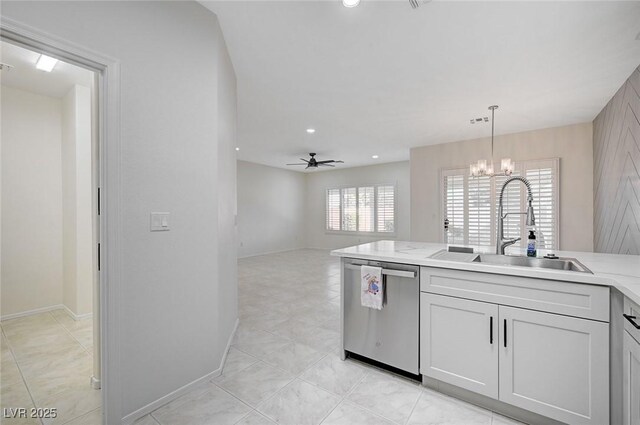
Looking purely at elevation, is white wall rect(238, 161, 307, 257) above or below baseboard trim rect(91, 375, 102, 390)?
above

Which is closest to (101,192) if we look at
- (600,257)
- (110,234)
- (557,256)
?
(110,234)

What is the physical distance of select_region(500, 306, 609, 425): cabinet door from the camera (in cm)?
138

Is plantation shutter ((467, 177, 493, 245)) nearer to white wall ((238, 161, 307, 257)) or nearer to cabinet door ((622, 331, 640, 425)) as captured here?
cabinet door ((622, 331, 640, 425))

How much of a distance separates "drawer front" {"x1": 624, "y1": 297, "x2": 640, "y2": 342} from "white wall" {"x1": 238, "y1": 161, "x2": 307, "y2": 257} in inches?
285

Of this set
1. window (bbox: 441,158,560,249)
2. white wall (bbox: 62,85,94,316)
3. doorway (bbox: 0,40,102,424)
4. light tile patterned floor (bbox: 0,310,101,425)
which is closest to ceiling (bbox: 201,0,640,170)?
window (bbox: 441,158,560,249)

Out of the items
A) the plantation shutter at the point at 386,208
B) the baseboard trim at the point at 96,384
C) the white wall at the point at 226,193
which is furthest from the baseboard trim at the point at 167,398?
the plantation shutter at the point at 386,208

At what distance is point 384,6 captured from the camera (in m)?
1.95

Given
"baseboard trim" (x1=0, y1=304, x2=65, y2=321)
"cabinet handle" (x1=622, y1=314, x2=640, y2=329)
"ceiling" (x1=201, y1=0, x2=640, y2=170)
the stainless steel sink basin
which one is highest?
"ceiling" (x1=201, y1=0, x2=640, y2=170)

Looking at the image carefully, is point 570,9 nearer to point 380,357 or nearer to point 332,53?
point 332,53

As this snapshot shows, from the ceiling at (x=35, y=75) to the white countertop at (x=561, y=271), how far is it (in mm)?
3038

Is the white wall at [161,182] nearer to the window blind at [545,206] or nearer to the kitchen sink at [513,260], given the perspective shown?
the kitchen sink at [513,260]

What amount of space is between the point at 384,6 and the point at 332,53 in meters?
0.68

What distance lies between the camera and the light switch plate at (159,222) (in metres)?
1.69

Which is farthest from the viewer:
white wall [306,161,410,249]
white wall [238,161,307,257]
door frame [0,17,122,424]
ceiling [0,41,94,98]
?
white wall [306,161,410,249]
